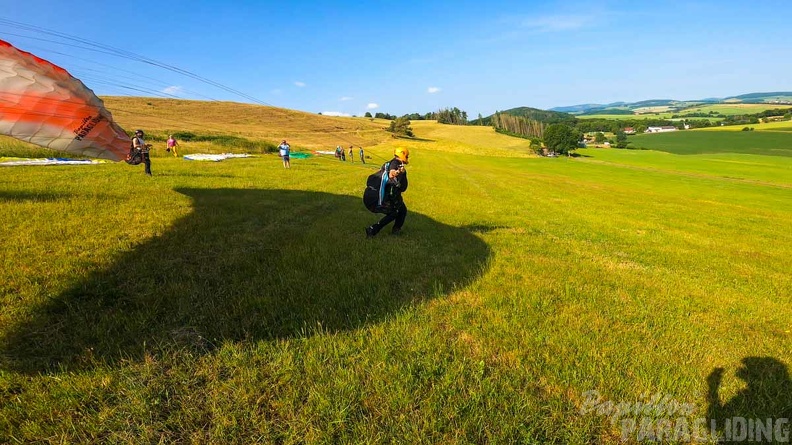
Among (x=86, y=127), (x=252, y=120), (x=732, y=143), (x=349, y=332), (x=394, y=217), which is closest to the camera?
(x=349, y=332)

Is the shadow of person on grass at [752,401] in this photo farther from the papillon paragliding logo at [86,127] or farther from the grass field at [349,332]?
the papillon paragliding logo at [86,127]

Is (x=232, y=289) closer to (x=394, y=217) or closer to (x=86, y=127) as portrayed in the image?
(x=86, y=127)

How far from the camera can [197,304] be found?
5066 millimetres

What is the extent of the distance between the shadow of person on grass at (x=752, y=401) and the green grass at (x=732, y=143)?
119733 mm

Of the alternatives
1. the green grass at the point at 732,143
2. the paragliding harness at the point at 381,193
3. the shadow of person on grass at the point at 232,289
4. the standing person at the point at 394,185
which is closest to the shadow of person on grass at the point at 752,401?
the shadow of person on grass at the point at 232,289

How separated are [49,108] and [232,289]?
12.8 ft

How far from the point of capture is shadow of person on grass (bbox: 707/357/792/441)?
3373mm

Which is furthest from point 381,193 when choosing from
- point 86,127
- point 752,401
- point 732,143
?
point 732,143

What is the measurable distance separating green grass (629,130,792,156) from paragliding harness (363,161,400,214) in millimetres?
119530

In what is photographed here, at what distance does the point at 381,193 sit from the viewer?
8.86 metres

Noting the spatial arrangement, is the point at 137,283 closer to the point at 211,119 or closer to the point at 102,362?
the point at 102,362

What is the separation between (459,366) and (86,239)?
8.06 m

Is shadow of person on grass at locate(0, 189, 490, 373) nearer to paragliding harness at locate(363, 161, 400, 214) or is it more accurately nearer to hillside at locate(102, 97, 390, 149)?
paragliding harness at locate(363, 161, 400, 214)

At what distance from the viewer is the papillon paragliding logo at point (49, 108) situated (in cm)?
513
